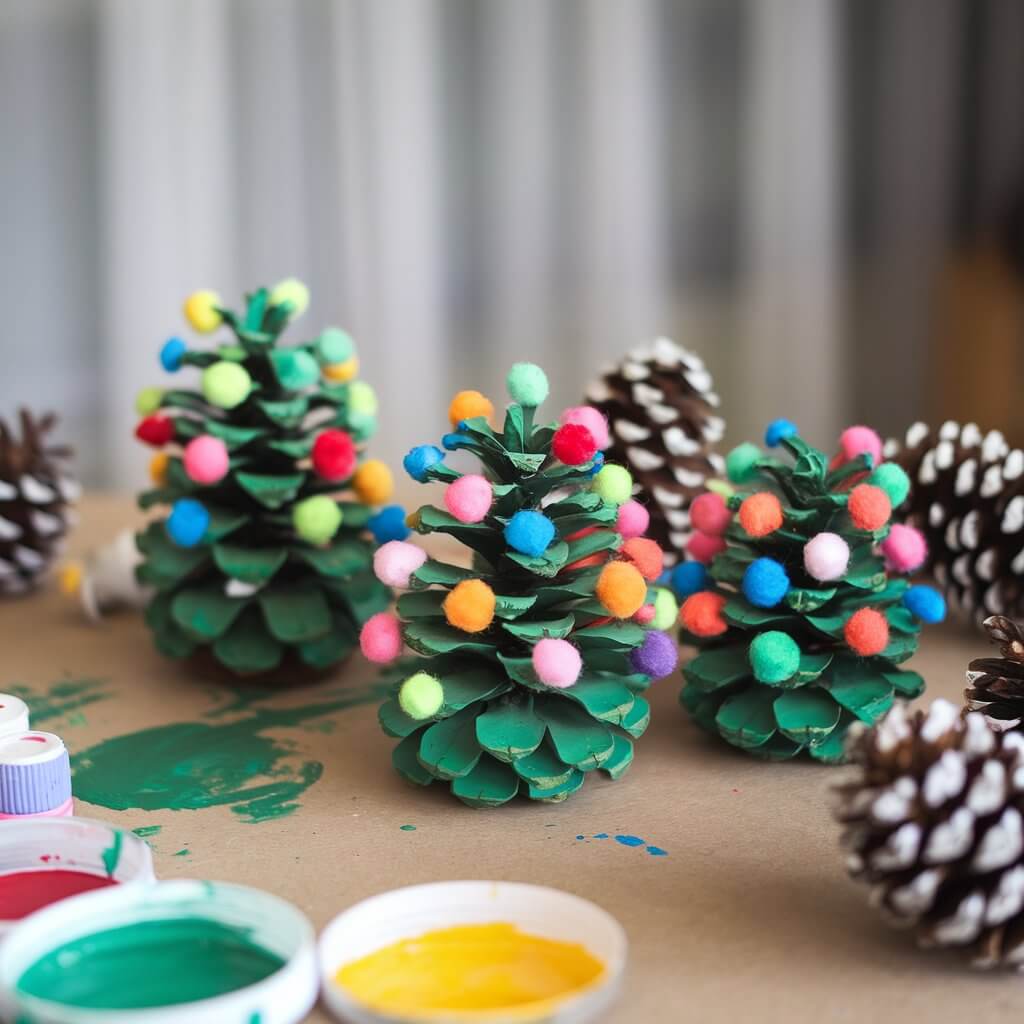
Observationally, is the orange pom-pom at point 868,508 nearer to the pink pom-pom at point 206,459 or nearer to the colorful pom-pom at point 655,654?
the colorful pom-pom at point 655,654

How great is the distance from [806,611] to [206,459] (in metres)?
0.31

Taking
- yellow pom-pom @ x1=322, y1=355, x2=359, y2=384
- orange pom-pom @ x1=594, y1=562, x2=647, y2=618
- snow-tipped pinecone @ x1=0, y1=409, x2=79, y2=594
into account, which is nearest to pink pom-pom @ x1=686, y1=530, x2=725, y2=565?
orange pom-pom @ x1=594, y1=562, x2=647, y2=618

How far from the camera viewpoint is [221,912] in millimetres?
407

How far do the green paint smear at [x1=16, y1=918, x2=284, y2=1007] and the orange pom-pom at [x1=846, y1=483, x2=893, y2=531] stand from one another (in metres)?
0.31

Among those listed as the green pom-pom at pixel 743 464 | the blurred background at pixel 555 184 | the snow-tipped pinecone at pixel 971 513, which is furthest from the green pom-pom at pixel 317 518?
the blurred background at pixel 555 184

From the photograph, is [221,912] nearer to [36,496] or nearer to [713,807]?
[713,807]

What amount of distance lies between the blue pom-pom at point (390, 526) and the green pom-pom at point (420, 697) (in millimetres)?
113

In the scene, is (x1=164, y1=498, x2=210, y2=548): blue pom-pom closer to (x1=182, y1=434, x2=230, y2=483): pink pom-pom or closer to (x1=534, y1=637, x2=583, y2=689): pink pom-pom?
(x1=182, y1=434, x2=230, y2=483): pink pom-pom

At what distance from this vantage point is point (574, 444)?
524 mm

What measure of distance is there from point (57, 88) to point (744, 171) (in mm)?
1099

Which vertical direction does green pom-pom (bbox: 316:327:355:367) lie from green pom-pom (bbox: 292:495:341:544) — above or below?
above

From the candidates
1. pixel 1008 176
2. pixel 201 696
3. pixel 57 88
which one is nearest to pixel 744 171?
pixel 1008 176

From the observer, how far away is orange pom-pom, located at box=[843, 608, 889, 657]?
0.55 metres

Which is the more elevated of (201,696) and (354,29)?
(354,29)
